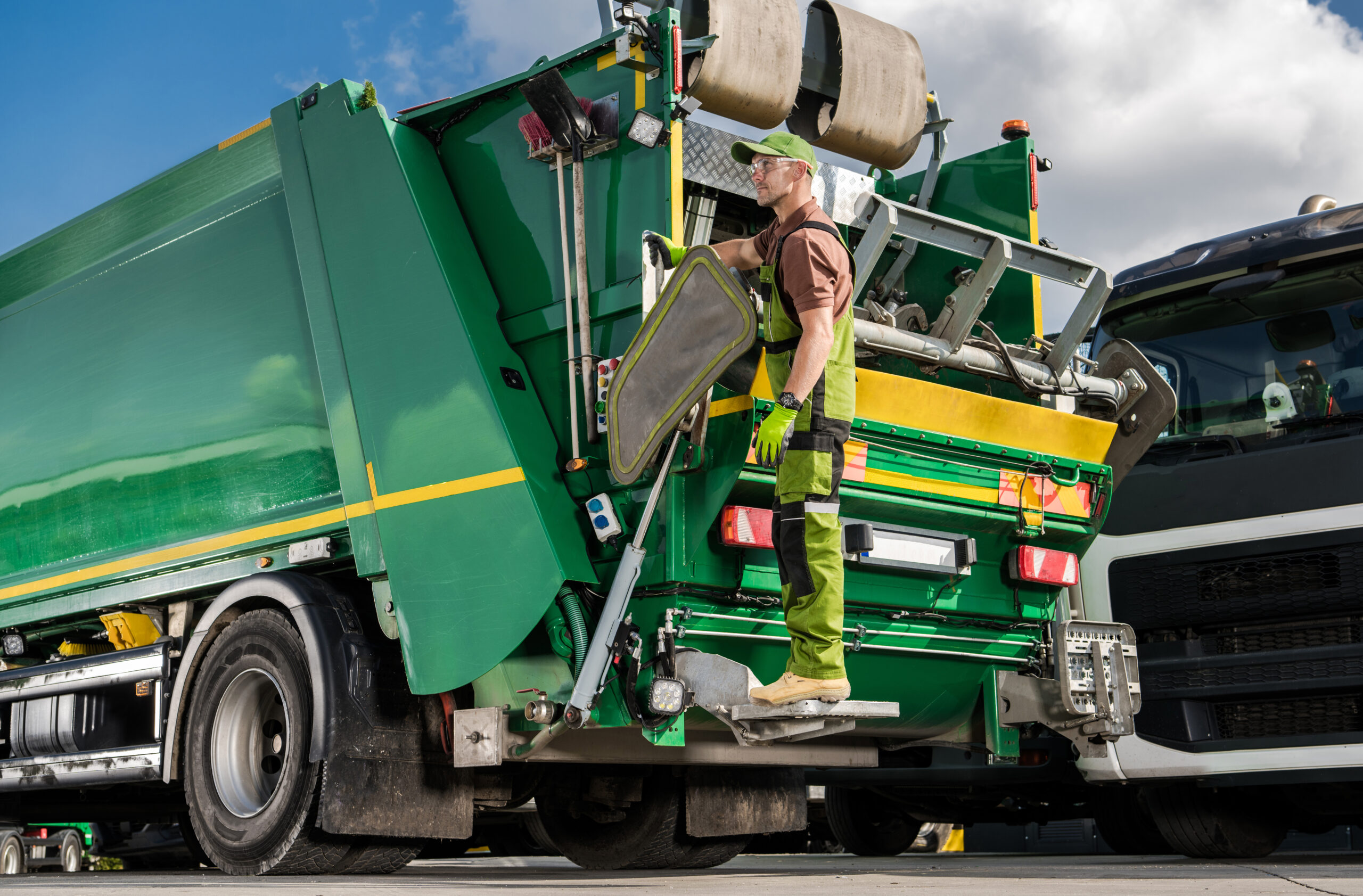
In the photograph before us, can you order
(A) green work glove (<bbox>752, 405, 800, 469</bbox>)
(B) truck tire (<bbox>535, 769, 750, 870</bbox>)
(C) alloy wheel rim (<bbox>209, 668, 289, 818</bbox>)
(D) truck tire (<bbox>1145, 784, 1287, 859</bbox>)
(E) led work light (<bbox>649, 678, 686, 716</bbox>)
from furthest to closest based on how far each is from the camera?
(D) truck tire (<bbox>1145, 784, 1287, 859</bbox>) → (B) truck tire (<bbox>535, 769, 750, 870</bbox>) → (C) alloy wheel rim (<bbox>209, 668, 289, 818</bbox>) → (E) led work light (<bbox>649, 678, 686, 716</bbox>) → (A) green work glove (<bbox>752, 405, 800, 469</bbox>)

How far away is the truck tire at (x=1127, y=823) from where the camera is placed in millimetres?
6656

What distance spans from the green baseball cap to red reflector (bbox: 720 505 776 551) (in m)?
1.04

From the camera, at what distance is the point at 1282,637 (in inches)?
205

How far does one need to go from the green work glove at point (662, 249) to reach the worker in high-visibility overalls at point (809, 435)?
0.01 m

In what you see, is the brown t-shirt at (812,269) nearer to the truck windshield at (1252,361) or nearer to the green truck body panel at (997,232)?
the green truck body panel at (997,232)

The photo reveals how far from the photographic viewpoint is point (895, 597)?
15.1 feet

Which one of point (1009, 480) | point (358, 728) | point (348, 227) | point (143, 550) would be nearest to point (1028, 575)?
point (1009, 480)

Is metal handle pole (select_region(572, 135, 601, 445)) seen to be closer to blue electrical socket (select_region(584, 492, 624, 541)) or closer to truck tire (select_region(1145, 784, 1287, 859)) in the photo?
blue electrical socket (select_region(584, 492, 624, 541))

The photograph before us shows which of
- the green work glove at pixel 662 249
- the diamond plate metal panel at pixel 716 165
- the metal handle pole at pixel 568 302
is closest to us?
the green work glove at pixel 662 249

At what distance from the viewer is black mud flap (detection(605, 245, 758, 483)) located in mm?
3861

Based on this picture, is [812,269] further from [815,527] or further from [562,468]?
[562,468]

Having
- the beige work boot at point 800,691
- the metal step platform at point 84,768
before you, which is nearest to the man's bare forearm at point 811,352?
the beige work boot at point 800,691

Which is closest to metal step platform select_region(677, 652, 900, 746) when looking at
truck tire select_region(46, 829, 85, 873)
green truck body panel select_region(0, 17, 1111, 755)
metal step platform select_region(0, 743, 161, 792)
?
green truck body panel select_region(0, 17, 1111, 755)

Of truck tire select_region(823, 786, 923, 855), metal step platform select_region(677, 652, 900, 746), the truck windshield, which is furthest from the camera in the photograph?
truck tire select_region(823, 786, 923, 855)
